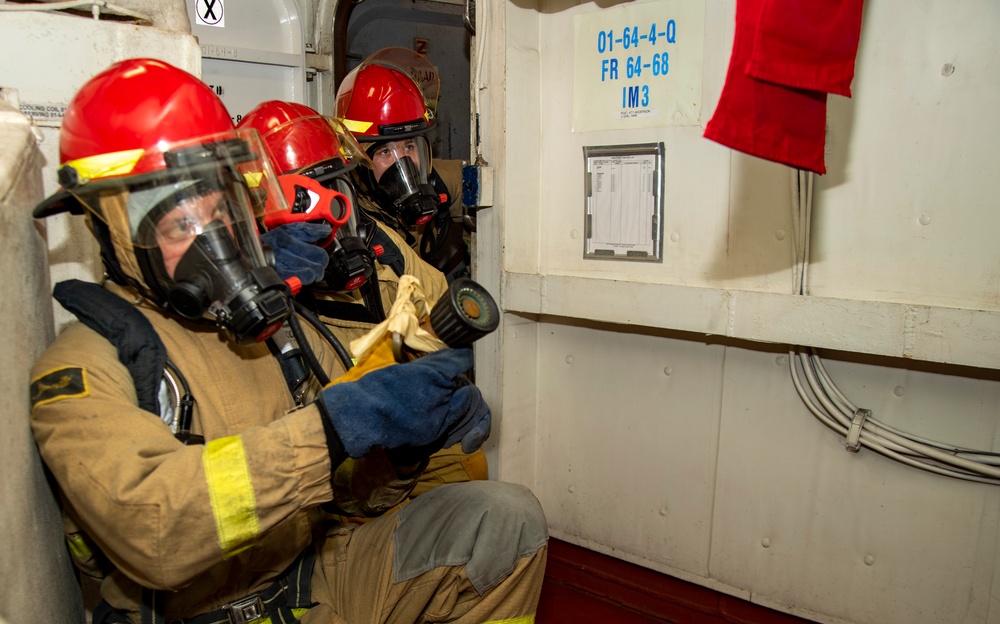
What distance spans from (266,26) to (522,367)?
7.91 feet

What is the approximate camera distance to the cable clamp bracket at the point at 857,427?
2203 millimetres

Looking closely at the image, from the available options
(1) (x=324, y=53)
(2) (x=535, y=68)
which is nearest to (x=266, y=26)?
(1) (x=324, y=53)

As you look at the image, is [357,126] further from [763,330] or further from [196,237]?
[763,330]

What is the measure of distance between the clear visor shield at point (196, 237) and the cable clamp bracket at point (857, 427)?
177 centimetres

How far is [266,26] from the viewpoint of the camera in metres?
3.82

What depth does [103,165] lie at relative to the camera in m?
1.45

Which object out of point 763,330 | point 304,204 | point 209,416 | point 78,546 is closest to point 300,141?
point 304,204

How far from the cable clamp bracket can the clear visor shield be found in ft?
5.80

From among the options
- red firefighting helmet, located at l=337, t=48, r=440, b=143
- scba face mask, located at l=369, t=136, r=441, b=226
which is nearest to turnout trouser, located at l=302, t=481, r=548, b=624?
scba face mask, located at l=369, t=136, r=441, b=226

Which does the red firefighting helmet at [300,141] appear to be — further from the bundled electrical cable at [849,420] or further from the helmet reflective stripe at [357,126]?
the bundled electrical cable at [849,420]

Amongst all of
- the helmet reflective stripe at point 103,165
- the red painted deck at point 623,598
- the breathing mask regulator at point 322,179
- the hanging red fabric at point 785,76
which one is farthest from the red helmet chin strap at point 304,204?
the red painted deck at point 623,598

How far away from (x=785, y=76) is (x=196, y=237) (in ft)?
4.76

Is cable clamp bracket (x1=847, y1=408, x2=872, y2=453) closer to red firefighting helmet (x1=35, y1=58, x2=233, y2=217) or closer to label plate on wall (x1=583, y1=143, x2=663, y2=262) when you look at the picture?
label plate on wall (x1=583, y1=143, x2=663, y2=262)

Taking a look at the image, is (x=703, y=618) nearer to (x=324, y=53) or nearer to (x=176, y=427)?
(x=176, y=427)
